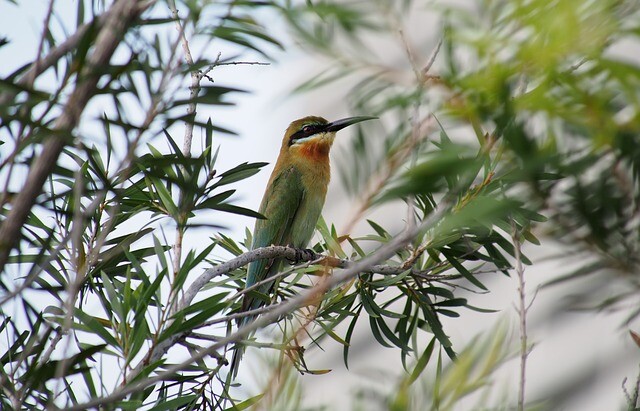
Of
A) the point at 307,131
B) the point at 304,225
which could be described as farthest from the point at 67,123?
the point at 307,131

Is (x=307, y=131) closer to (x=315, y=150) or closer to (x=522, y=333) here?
(x=315, y=150)

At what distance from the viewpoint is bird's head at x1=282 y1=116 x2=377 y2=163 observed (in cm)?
333

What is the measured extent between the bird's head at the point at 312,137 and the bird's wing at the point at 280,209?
13cm

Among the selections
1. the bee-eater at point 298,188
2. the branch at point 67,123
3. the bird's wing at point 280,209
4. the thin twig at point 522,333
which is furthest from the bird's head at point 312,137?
the branch at point 67,123

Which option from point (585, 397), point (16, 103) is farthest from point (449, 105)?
point (585, 397)

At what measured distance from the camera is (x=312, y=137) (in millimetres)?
3396

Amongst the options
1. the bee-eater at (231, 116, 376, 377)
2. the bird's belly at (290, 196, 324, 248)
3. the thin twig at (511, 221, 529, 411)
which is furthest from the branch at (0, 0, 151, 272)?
the bird's belly at (290, 196, 324, 248)

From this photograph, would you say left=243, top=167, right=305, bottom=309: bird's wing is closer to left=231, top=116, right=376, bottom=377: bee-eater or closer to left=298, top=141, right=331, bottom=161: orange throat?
left=231, top=116, right=376, bottom=377: bee-eater

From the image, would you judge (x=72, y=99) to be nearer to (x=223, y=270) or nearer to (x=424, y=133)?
(x=424, y=133)

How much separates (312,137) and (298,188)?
1.05ft

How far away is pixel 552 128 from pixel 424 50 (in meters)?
2.50

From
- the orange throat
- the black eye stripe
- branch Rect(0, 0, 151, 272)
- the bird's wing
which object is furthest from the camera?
the black eye stripe

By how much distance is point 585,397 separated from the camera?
6.54 ft

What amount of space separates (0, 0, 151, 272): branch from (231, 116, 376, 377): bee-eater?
2.20 m
